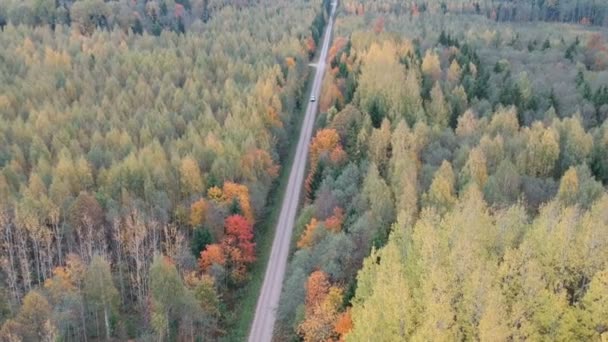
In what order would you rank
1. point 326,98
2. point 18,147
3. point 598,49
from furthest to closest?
point 598,49 < point 326,98 < point 18,147

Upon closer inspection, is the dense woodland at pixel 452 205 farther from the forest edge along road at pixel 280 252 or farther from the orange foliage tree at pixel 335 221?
the forest edge along road at pixel 280 252

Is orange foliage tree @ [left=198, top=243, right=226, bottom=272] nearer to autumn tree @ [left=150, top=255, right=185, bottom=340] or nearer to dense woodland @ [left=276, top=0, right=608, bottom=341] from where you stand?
dense woodland @ [left=276, top=0, right=608, bottom=341]

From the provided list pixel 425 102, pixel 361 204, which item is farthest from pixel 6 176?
pixel 425 102

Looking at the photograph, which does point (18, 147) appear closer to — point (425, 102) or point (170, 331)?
point (170, 331)

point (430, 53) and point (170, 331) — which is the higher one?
point (430, 53)

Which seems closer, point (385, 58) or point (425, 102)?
point (425, 102)

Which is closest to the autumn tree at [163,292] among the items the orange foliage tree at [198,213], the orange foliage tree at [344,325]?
the orange foliage tree at [344,325]
